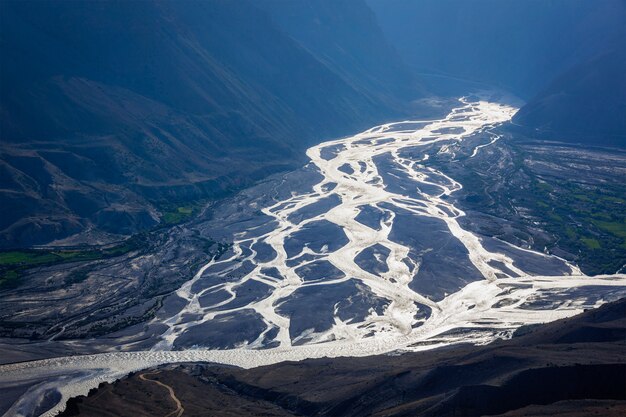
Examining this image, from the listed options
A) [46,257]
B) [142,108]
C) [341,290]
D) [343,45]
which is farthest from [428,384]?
[343,45]

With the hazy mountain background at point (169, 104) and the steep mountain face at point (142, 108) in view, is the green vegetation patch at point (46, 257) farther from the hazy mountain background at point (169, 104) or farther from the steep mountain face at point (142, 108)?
the steep mountain face at point (142, 108)

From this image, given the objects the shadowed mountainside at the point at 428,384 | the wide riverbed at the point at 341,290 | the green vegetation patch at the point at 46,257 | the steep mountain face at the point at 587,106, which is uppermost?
the steep mountain face at the point at 587,106

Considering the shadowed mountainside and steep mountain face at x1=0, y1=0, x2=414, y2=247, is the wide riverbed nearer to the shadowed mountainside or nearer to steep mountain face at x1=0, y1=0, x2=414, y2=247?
the shadowed mountainside

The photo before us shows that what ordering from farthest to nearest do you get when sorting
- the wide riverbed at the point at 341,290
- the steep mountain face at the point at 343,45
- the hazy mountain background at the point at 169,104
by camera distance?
1. the steep mountain face at the point at 343,45
2. the hazy mountain background at the point at 169,104
3. the wide riverbed at the point at 341,290

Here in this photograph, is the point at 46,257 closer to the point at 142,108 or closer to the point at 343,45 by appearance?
the point at 142,108

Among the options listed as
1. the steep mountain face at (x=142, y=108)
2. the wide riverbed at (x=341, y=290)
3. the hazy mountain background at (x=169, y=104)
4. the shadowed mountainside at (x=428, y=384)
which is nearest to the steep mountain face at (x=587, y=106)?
the hazy mountain background at (x=169, y=104)

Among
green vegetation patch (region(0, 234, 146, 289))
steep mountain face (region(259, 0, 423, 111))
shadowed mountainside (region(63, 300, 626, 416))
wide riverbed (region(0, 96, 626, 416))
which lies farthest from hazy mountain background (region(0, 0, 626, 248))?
shadowed mountainside (region(63, 300, 626, 416))
